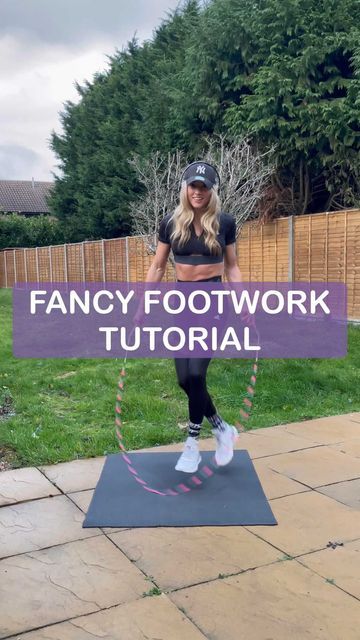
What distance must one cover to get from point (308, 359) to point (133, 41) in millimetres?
20124

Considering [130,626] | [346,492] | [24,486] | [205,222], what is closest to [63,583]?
[130,626]

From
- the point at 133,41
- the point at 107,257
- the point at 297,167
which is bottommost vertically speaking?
the point at 107,257

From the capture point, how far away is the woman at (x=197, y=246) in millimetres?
3680

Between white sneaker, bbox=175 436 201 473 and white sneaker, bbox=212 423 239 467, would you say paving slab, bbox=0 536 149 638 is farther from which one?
white sneaker, bbox=212 423 239 467

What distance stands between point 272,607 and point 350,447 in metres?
2.21

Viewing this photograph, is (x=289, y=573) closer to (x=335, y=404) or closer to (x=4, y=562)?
(x=4, y=562)

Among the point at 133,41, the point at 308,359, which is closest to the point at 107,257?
the point at 133,41

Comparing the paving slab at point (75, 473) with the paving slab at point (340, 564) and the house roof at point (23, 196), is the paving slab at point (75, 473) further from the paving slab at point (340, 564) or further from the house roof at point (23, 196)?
the house roof at point (23, 196)

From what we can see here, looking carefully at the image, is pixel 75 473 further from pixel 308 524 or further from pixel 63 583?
pixel 308 524

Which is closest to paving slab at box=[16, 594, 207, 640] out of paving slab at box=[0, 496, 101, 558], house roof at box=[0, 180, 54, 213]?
paving slab at box=[0, 496, 101, 558]

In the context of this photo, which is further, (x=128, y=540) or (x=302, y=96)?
(x=302, y=96)

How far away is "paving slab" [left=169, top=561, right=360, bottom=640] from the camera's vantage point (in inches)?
86.2

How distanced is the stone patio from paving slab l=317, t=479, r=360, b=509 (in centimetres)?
1

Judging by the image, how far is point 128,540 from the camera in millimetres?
2957
